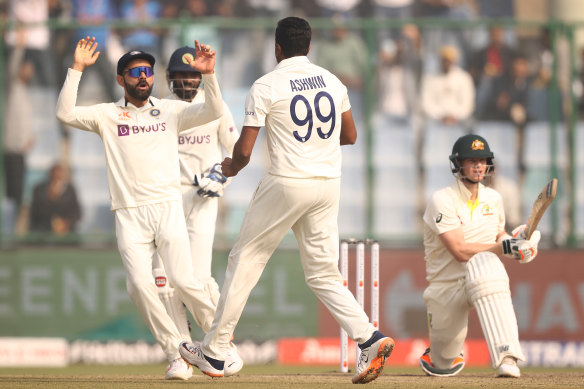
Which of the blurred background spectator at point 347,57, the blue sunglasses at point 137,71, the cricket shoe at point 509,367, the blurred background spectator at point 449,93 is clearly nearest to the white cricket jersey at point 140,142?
the blue sunglasses at point 137,71

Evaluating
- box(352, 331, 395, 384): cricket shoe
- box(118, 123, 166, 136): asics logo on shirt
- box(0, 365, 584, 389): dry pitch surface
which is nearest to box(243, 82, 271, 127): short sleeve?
box(118, 123, 166, 136): asics logo on shirt

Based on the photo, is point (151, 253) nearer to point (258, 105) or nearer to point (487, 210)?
point (258, 105)

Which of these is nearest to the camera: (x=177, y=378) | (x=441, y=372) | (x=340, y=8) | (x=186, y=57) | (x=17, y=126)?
(x=177, y=378)

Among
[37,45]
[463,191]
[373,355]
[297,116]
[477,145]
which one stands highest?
[37,45]

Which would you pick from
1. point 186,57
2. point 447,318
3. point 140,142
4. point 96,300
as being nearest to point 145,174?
point 140,142

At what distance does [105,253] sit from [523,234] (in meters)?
5.35

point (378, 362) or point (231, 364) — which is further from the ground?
point (378, 362)

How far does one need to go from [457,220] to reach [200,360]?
2060 mm

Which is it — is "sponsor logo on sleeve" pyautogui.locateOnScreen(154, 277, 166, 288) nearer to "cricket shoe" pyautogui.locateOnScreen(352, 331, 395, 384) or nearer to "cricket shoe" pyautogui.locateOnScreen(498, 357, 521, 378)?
"cricket shoe" pyautogui.locateOnScreen(352, 331, 395, 384)

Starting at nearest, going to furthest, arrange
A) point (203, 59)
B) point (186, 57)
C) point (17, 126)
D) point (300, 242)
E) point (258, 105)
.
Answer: point (258, 105) → point (300, 242) → point (203, 59) → point (186, 57) → point (17, 126)

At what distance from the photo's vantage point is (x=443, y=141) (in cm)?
1156

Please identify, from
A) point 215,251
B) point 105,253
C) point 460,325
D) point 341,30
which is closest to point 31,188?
point 105,253

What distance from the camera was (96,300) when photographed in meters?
11.3

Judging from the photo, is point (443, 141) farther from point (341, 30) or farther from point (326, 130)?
point (326, 130)
